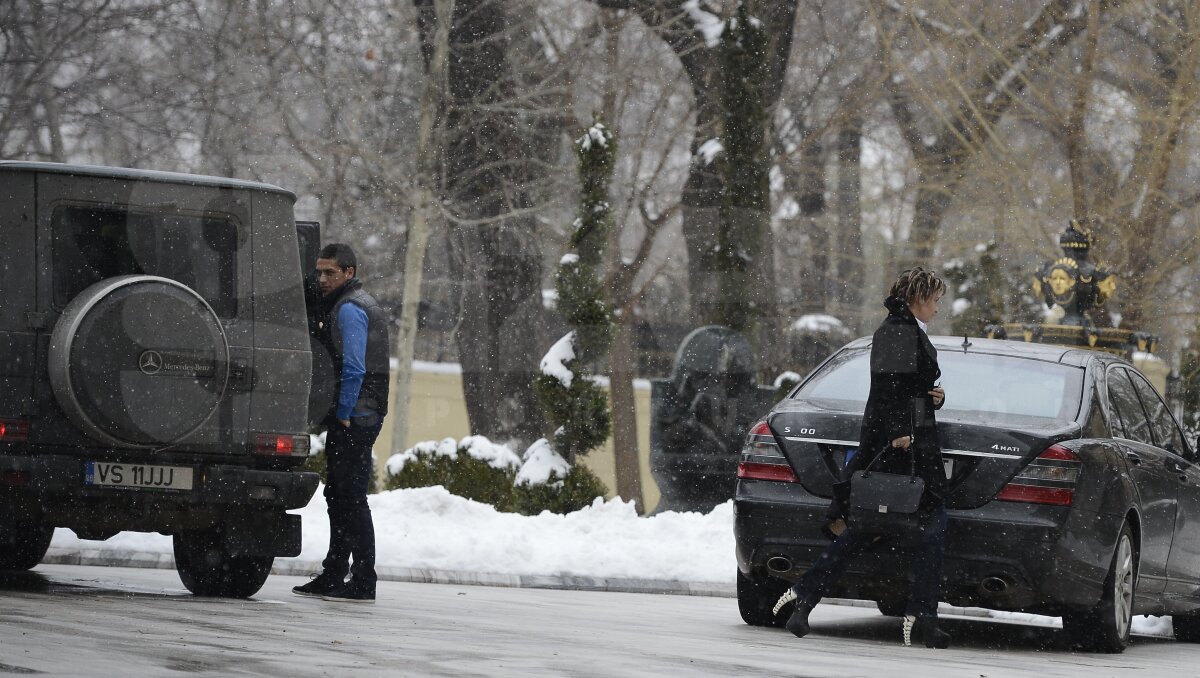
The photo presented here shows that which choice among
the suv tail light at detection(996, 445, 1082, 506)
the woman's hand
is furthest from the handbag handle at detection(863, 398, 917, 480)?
the suv tail light at detection(996, 445, 1082, 506)

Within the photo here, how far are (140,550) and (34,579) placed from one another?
2.16 metres

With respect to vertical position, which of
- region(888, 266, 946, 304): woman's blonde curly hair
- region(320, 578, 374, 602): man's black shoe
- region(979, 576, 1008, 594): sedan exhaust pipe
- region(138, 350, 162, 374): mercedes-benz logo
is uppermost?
region(888, 266, 946, 304): woman's blonde curly hair

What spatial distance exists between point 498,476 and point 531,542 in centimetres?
457

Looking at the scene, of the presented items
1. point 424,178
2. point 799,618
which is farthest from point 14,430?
point 424,178

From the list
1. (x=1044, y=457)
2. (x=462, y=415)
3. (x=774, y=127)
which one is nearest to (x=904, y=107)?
(x=774, y=127)

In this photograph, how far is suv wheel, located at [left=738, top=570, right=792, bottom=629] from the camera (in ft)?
31.1

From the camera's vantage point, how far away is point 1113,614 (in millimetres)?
8961

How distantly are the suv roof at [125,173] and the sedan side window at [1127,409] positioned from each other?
447 cm

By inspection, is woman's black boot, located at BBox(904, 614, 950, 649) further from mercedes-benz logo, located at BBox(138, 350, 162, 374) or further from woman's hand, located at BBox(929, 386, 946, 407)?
mercedes-benz logo, located at BBox(138, 350, 162, 374)

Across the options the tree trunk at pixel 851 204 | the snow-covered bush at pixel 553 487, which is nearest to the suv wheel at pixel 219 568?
the snow-covered bush at pixel 553 487

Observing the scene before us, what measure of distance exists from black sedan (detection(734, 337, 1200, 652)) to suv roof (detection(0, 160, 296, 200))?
3.01 metres

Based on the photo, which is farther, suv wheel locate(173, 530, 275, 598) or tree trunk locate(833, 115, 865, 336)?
tree trunk locate(833, 115, 865, 336)

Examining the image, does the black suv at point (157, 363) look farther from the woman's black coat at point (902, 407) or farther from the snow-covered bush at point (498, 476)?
the snow-covered bush at point (498, 476)

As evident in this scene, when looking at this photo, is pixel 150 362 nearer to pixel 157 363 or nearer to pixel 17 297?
pixel 157 363
